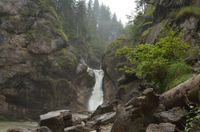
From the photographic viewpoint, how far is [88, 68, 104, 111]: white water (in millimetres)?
56522

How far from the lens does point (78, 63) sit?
60.7 metres

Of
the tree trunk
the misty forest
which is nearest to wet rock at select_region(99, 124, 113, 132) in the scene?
the misty forest

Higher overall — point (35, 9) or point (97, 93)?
point (35, 9)

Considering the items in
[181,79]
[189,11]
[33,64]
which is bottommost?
[181,79]

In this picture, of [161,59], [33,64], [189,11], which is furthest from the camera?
[33,64]

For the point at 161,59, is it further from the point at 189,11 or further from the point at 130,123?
the point at 189,11

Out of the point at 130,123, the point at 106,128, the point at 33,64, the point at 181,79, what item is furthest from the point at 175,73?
the point at 33,64

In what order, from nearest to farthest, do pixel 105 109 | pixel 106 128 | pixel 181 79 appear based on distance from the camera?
pixel 181 79, pixel 106 128, pixel 105 109

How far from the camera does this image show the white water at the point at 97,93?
56522 mm

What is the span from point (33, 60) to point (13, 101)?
23.8ft

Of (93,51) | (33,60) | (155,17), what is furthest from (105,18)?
(155,17)

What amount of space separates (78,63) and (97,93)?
6.79 metres

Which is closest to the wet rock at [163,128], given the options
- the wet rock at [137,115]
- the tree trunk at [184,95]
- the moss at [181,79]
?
the wet rock at [137,115]

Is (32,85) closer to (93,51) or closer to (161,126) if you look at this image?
(93,51)
